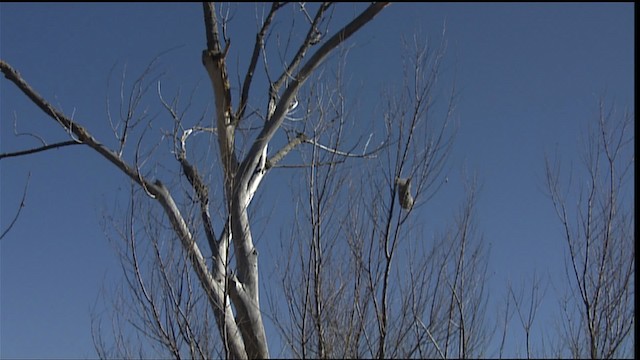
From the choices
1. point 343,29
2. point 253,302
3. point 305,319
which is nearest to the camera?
point 305,319

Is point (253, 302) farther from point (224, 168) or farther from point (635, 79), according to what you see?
point (635, 79)

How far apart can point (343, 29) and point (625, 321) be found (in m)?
1.76

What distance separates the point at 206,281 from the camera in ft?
14.5

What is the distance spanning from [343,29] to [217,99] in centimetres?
69

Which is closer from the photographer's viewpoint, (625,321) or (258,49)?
(625,321)

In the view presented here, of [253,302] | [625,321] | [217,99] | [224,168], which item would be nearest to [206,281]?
[253,302]

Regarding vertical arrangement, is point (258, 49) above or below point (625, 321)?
above

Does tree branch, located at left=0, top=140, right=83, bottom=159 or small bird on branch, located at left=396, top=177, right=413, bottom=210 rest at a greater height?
tree branch, located at left=0, top=140, right=83, bottom=159

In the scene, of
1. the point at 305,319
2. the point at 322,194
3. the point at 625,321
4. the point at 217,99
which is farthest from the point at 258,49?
the point at 625,321

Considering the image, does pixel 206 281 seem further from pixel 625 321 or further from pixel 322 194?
pixel 625 321

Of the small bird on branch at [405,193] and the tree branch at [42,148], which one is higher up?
the tree branch at [42,148]

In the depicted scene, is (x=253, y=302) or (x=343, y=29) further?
(x=343, y=29)

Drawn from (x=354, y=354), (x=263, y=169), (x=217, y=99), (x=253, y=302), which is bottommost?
(x=354, y=354)

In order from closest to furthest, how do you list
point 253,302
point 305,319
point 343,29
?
1. point 305,319
2. point 253,302
3. point 343,29
